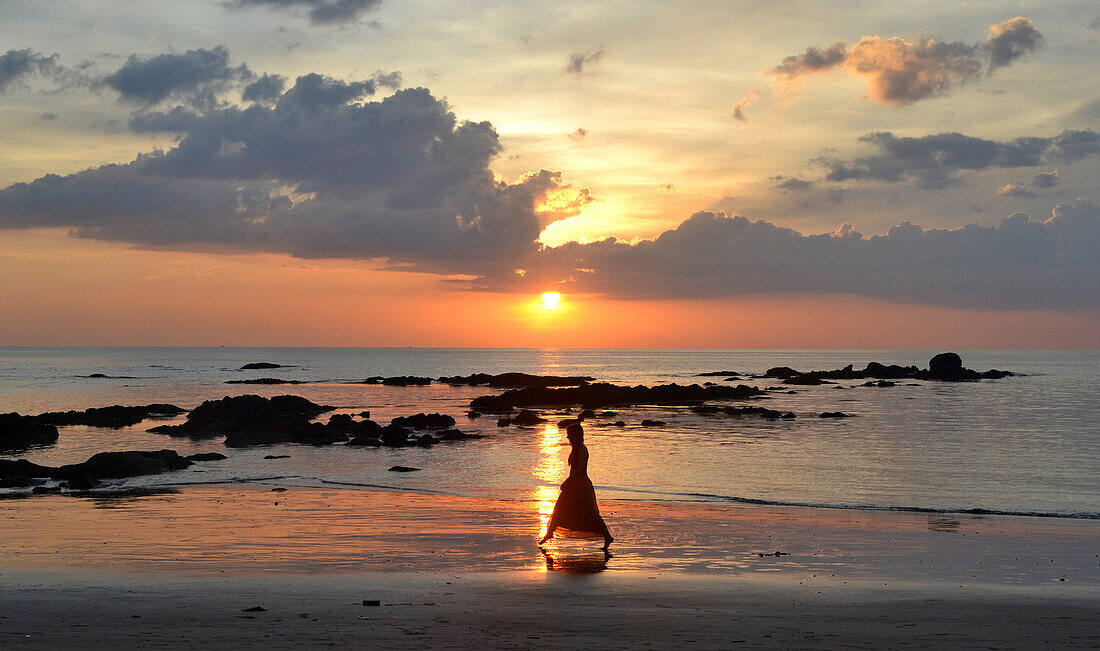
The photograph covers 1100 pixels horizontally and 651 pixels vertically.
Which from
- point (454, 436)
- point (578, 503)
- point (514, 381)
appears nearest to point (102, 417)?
point (454, 436)

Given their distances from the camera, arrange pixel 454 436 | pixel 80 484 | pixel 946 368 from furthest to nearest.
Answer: pixel 946 368 → pixel 454 436 → pixel 80 484

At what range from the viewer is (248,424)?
163 feet

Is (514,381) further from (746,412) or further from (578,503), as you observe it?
(578,503)

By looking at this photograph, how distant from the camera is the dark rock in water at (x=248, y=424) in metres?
45.5

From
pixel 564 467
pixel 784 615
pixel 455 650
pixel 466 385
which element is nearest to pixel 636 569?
pixel 784 615

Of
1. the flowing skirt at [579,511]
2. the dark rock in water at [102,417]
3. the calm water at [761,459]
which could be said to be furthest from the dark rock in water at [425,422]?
the flowing skirt at [579,511]

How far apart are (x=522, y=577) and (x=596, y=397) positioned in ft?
213

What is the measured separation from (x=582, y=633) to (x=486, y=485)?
18046 millimetres

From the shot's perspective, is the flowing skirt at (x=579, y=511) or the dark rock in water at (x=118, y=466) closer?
the flowing skirt at (x=579, y=511)

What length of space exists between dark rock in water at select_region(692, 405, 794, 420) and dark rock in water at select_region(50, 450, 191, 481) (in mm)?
42075

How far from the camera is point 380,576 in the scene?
13906mm

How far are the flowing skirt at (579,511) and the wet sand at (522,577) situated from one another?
1.61ft

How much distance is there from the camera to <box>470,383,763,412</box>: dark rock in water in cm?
7531

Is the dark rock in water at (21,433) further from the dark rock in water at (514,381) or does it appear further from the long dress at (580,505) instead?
the dark rock in water at (514,381)
